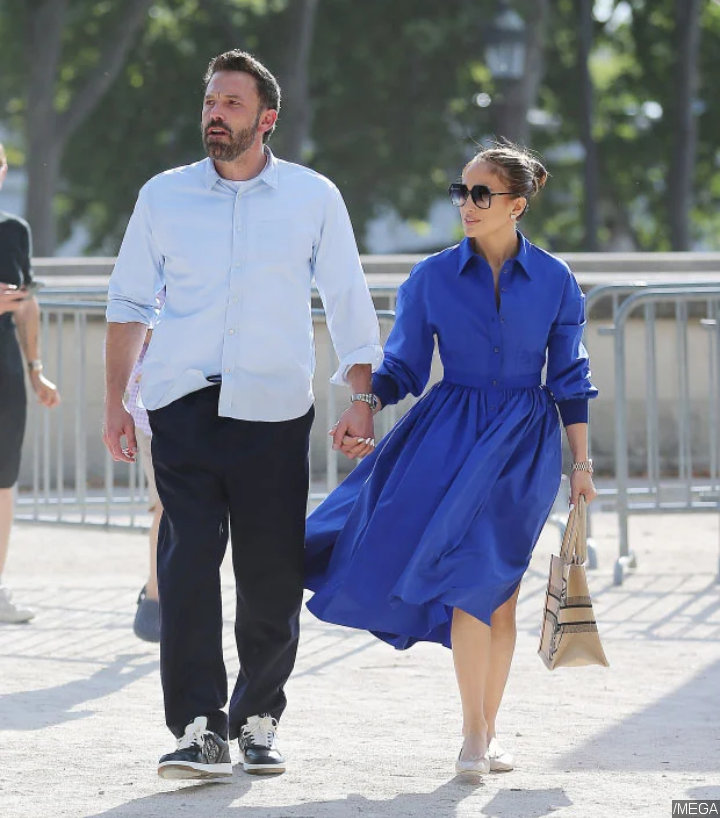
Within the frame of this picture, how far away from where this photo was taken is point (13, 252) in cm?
734

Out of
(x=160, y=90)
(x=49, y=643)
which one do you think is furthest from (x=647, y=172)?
(x=49, y=643)

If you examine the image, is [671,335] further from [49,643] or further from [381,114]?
[381,114]

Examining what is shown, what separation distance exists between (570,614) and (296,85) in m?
19.9

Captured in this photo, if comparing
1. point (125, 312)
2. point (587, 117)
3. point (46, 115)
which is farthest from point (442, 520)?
point (587, 117)

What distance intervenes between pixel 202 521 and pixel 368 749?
92cm

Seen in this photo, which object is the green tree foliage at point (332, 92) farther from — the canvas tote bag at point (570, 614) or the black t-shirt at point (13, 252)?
the canvas tote bag at point (570, 614)

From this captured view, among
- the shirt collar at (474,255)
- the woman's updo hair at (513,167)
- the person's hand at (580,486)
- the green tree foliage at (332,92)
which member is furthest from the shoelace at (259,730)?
the green tree foliage at (332,92)

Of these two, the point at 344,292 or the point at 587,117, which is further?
the point at 587,117

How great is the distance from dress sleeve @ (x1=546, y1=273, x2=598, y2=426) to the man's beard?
0.95 meters

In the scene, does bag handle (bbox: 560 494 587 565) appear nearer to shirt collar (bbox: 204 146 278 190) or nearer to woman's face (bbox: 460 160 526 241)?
woman's face (bbox: 460 160 526 241)

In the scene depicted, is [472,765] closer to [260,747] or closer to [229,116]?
[260,747]

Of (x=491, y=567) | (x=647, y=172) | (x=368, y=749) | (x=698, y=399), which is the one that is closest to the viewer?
(x=491, y=567)

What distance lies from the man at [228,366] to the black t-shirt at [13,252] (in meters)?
2.43

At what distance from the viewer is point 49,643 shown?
722 cm
